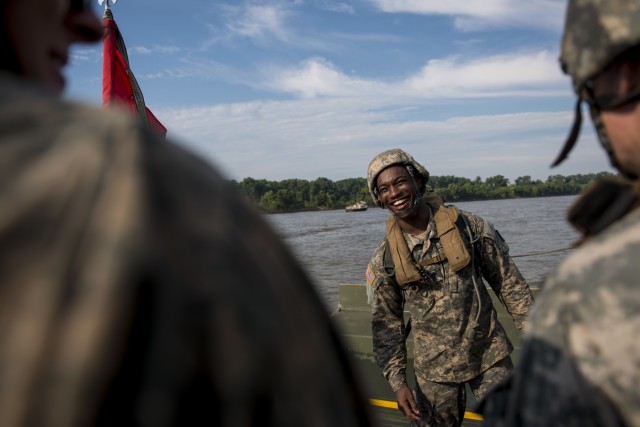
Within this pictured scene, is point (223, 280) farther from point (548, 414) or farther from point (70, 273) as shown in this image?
point (548, 414)

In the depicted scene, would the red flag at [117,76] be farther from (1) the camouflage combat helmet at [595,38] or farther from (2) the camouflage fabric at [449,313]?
(1) the camouflage combat helmet at [595,38]

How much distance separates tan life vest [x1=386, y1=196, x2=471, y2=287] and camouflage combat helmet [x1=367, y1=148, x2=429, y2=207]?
322 mm

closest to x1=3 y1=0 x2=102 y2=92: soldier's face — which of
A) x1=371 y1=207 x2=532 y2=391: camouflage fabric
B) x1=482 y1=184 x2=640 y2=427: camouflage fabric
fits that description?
x1=482 y1=184 x2=640 y2=427: camouflage fabric

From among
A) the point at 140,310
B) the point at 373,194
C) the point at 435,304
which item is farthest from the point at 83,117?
the point at 373,194

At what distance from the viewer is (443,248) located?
144 inches

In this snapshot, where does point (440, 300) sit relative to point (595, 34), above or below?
below

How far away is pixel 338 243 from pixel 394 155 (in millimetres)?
27956

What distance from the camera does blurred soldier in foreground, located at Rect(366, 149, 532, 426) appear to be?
360cm

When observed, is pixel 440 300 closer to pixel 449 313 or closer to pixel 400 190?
pixel 449 313

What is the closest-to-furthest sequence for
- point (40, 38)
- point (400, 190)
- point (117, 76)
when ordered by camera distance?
point (40, 38)
point (400, 190)
point (117, 76)

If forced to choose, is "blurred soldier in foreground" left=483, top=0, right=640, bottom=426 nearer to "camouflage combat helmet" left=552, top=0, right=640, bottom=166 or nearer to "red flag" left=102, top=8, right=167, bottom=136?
"camouflage combat helmet" left=552, top=0, right=640, bottom=166

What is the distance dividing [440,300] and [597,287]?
2.81 metres

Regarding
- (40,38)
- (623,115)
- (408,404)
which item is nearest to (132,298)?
(40,38)

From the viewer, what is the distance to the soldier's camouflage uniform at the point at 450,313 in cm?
360
